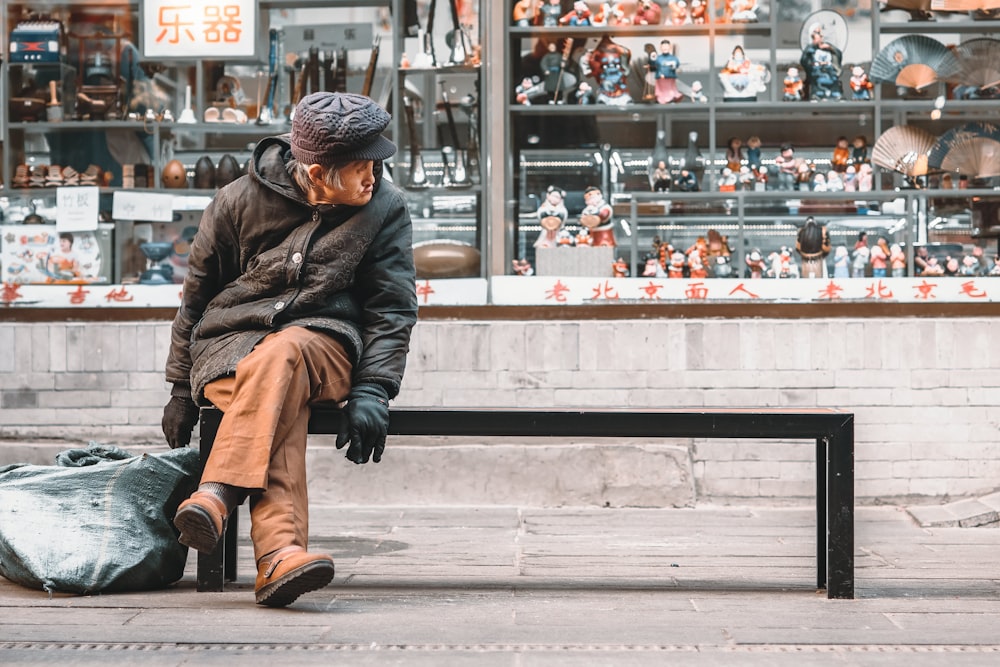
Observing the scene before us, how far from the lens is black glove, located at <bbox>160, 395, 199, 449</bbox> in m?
4.61

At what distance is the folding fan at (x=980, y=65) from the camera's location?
7.61 meters

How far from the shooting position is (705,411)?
464 cm

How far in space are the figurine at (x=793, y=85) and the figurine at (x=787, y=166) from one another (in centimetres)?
27

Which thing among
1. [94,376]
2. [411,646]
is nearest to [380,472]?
[94,376]

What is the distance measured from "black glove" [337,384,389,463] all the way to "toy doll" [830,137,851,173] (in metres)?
4.09

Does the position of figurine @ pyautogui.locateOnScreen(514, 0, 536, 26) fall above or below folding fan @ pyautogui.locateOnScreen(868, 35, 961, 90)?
above

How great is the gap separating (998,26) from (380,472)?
4.28m

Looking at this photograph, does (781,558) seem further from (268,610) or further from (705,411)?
(268,610)

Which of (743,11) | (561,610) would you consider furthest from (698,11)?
(561,610)

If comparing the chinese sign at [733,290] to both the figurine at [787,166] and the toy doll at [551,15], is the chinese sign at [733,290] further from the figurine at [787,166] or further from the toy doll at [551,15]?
the toy doll at [551,15]

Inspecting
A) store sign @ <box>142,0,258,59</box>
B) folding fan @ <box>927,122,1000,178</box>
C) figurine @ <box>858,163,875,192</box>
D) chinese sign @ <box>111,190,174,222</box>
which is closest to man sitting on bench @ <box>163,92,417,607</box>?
chinese sign @ <box>111,190,174,222</box>

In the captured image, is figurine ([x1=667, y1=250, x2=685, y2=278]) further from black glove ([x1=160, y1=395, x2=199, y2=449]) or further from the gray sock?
the gray sock

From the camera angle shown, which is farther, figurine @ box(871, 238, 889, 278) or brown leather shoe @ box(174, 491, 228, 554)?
figurine @ box(871, 238, 889, 278)

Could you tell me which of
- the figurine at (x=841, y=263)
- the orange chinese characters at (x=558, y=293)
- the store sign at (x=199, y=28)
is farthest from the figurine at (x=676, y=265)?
the store sign at (x=199, y=28)
